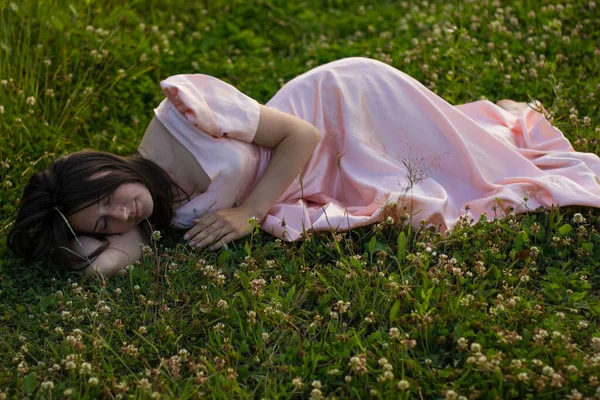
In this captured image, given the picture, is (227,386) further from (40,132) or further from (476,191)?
(40,132)

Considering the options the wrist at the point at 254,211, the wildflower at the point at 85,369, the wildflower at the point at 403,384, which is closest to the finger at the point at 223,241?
the wrist at the point at 254,211

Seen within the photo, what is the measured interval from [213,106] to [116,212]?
2.54 ft

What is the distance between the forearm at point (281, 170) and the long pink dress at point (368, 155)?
0.11 m

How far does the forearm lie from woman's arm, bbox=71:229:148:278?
0.63 metres

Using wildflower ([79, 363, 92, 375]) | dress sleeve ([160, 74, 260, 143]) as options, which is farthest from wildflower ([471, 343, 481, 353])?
dress sleeve ([160, 74, 260, 143])

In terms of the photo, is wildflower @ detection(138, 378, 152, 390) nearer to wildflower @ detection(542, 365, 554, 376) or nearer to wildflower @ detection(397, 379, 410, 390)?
wildflower @ detection(397, 379, 410, 390)

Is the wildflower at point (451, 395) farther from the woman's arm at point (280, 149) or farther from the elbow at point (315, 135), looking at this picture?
the elbow at point (315, 135)

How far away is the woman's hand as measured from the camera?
3969mm

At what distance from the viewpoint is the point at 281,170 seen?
4.12 m

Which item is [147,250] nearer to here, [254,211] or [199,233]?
[199,233]

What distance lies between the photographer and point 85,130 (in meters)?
5.30

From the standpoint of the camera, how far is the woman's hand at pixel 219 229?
3.97 metres

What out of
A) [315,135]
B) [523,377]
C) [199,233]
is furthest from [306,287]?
[523,377]

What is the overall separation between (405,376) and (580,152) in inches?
83.3
